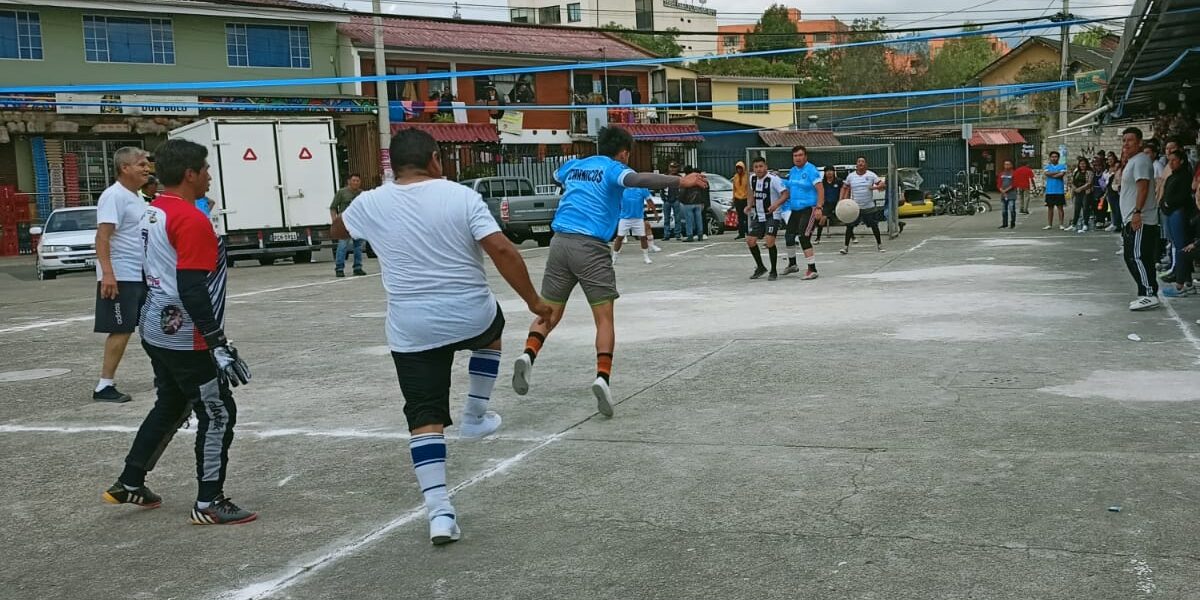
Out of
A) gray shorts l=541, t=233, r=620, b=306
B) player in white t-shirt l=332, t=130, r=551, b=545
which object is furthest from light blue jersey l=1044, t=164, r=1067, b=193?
player in white t-shirt l=332, t=130, r=551, b=545

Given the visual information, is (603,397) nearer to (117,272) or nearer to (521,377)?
(521,377)

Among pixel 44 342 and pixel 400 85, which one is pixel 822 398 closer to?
pixel 44 342

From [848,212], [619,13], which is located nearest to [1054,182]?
[848,212]

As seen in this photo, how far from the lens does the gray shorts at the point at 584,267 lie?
24.6ft

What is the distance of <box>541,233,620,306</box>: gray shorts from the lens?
749cm

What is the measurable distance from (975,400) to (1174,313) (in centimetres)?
479

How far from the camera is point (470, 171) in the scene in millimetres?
37844

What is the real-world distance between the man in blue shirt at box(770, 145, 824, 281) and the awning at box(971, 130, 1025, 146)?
36831 millimetres

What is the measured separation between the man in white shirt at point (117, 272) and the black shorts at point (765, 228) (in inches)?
355

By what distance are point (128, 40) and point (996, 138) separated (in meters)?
36.5

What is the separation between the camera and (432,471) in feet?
15.5

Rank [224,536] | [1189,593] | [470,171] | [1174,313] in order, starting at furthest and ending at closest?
[470,171] < [1174,313] < [224,536] < [1189,593]

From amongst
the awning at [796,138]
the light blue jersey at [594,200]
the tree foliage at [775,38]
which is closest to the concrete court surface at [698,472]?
the light blue jersey at [594,200]

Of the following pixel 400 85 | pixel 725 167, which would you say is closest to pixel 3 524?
pixel 400 85
